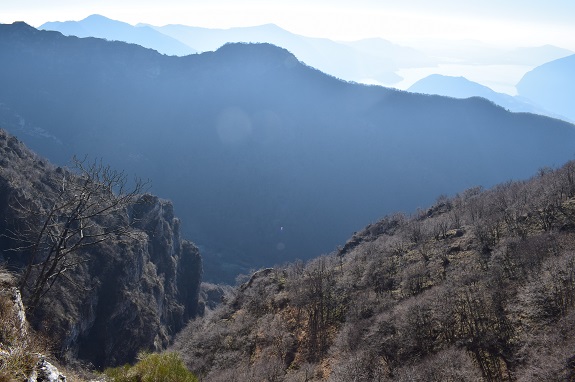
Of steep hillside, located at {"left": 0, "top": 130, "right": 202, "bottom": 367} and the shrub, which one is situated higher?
the shrub

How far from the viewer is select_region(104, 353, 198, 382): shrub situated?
58.9 feet

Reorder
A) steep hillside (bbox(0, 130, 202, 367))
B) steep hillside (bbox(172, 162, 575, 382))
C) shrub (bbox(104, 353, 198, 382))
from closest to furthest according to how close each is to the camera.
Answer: shrub (bbox(104, 353, 198, 382)) < steep hillside (bbox(172, 162, 575, 382)) < steep hillside (bbox(0, 130, 202, 367))

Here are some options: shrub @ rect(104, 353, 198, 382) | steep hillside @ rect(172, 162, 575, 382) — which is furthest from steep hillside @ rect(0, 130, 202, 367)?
shrub @ rect(104, 353, 198, 382)

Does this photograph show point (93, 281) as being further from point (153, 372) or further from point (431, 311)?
point (153, 372)

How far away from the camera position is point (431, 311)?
1455 inches

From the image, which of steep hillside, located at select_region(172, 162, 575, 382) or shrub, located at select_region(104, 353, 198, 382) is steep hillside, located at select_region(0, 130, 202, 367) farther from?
shrub, located at select_region(104, 353, 198, 382)

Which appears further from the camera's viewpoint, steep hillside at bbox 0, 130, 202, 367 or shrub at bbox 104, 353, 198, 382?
steep hillside at bbox 0, 130, 202, 367

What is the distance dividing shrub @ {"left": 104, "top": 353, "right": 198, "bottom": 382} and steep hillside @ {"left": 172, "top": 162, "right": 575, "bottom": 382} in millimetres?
14513

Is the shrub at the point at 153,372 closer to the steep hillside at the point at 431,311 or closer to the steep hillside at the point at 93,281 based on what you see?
the steep hillside at the point at 431,311

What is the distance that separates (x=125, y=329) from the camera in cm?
7438

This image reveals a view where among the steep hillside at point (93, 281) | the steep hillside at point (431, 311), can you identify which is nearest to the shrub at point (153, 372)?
the steep hillside at point (431, 311)

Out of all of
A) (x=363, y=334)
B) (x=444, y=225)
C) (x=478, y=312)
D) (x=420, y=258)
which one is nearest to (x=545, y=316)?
(x=478, y=312)

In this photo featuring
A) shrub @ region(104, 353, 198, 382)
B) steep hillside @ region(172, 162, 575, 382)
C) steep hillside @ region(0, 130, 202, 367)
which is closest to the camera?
shrub @ region(104, 353, 198, 382)

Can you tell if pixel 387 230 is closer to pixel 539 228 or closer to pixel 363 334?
pixel 539 228
